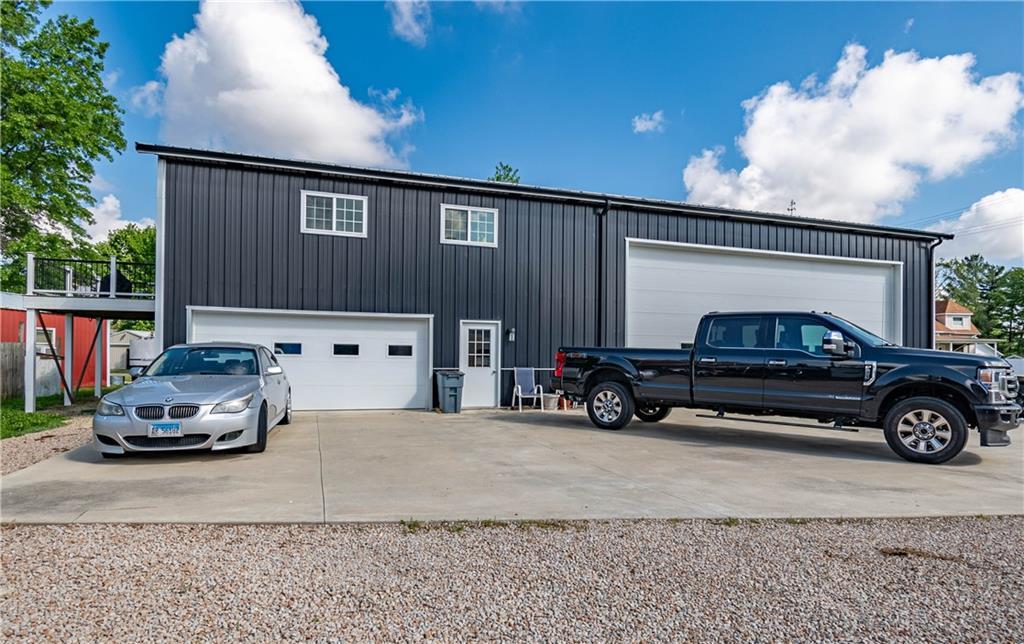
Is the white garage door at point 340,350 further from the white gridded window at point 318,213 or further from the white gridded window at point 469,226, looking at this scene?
the white gridded window at point 469,226

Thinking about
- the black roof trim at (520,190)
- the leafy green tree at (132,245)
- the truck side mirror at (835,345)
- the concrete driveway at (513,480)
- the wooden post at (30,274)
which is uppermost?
the leafy green tree at (132,245)

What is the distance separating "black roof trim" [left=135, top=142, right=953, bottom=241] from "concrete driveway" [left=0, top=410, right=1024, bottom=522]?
586 centimetres

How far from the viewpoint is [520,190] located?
1435 centimetres

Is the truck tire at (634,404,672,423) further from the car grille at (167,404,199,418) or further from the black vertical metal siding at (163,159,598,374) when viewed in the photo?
the car grille at (167,404,199,418)

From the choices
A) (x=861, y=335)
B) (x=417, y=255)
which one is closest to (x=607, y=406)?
(x=861, y=335)

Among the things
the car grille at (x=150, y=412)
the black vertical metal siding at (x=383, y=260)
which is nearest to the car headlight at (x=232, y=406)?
the car grille at (x=150, y=412)

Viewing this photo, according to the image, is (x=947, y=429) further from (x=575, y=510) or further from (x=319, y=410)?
(x=319, y=410)

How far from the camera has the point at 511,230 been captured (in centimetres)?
1430

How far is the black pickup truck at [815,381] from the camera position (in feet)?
24.6

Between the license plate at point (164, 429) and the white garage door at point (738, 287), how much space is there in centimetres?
1065

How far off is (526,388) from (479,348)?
143 centimetres

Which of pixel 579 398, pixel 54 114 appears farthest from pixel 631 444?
pixel 54 114

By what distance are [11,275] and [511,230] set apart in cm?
1895

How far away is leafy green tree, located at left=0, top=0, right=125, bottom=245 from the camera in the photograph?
19.7 metres
